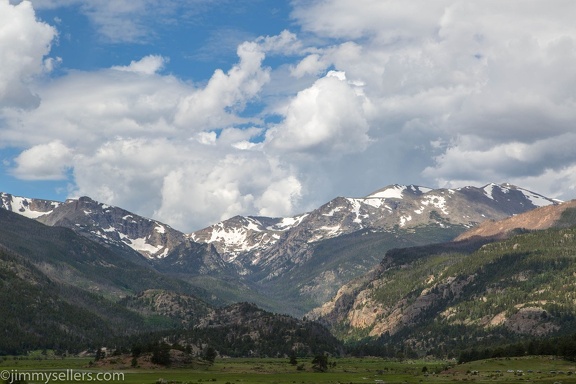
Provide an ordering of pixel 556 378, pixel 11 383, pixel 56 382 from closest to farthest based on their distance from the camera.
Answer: pixel 11 383 → pixel 56 382 → pixel 556 378

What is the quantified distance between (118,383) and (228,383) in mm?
32207

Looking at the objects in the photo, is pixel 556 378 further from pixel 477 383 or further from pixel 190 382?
pixel 190 382

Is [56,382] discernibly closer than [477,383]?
Yes

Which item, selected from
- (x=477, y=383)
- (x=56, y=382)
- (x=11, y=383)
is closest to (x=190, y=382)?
(x=56, y=382)

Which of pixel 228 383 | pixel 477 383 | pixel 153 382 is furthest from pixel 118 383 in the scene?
pixel 477 383

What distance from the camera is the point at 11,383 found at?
159 m

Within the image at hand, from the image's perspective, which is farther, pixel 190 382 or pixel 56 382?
pixel 190 382

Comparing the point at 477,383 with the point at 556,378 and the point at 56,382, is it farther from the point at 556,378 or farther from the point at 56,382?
the point at 56,382

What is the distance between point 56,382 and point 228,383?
48.4 metres

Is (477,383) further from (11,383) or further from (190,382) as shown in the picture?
(11,383)

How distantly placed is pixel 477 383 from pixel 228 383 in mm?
73127

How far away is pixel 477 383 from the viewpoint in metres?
198

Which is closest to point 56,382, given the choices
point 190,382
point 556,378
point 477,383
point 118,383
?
point 118,383

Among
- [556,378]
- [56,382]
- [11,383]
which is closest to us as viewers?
[11,383]
